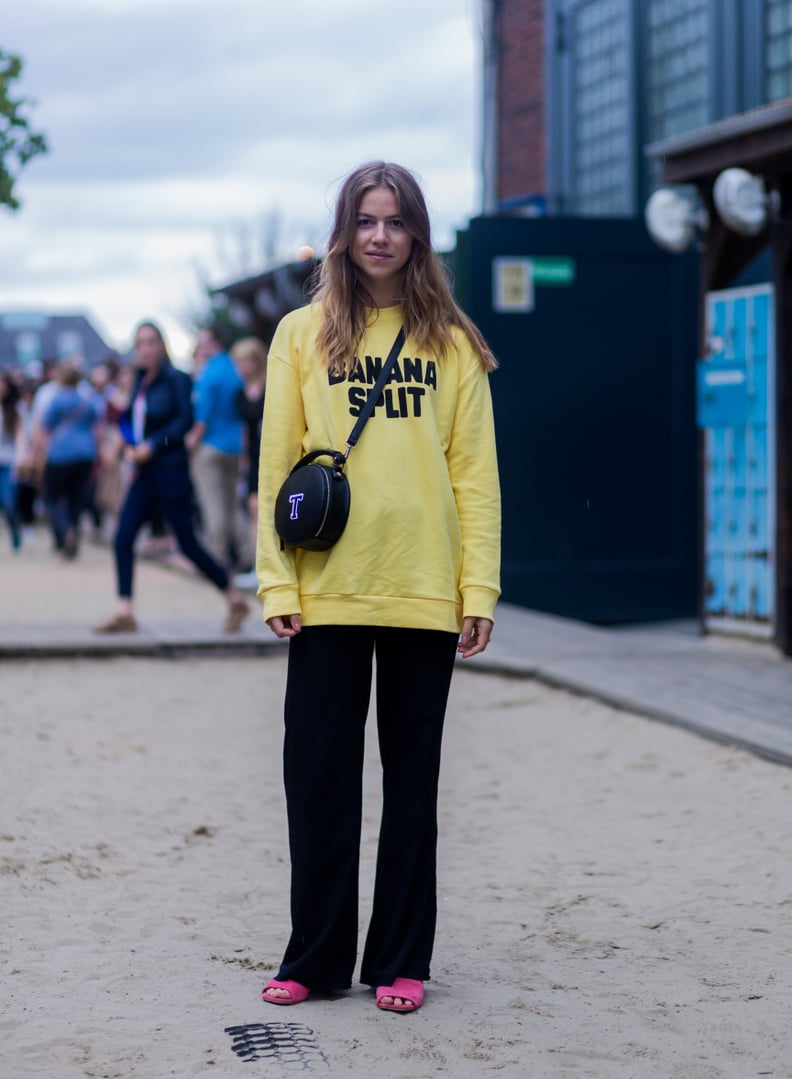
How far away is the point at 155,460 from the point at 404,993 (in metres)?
6.30

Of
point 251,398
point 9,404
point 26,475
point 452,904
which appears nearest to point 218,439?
point 251,398

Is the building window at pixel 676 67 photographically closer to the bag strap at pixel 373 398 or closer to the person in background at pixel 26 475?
the person in background at pixel 26 475

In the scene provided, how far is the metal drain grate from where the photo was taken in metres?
3.42

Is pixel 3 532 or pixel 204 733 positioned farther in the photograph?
pixel 3 532

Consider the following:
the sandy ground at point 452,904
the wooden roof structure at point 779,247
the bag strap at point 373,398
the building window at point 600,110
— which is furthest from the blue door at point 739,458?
the bag strap at point 373,398

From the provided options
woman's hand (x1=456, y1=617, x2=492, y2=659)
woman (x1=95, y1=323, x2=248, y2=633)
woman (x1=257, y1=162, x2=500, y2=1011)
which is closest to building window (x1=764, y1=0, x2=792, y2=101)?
woman (x1=95, y1=323, x2=248, y2=633)

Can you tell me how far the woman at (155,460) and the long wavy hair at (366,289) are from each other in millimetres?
5990

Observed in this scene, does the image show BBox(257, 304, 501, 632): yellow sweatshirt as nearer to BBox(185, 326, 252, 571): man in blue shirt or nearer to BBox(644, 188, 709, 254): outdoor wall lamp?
Answer: BBox(644, 188, 709, 254): outdoor wall lamp

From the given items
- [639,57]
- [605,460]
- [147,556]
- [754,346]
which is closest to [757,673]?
[754,346]

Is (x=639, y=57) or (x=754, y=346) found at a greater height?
(x=639, y=57)

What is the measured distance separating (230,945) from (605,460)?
8798 millimetres

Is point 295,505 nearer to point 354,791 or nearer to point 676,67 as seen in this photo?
point 354,791

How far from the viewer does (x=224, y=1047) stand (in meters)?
3.51

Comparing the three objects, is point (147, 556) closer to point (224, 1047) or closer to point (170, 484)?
point (170, 484)
